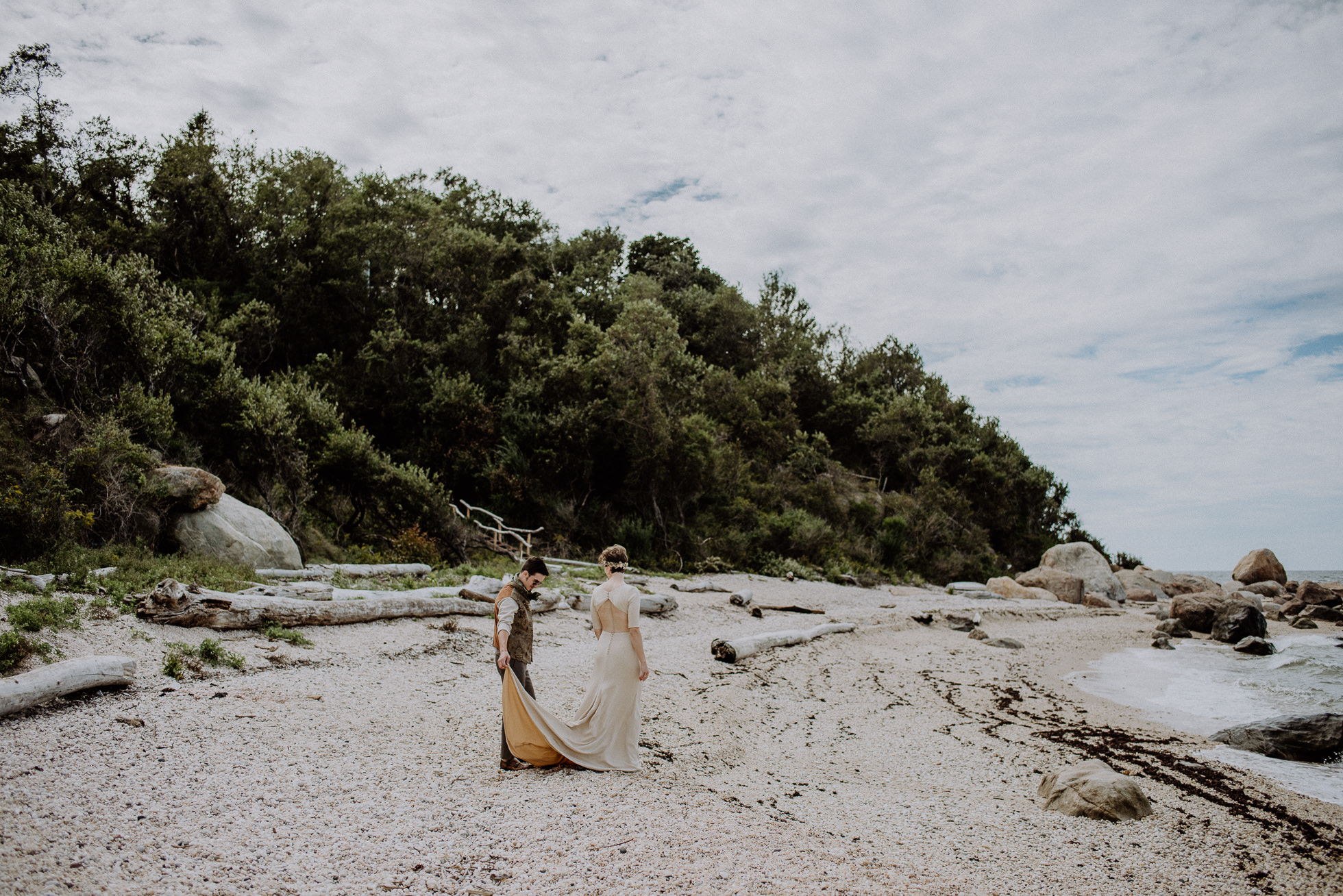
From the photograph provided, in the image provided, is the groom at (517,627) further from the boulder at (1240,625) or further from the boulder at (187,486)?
the boulder at (1240,625)

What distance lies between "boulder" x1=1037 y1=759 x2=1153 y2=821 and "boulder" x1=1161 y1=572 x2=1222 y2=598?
3251 cm

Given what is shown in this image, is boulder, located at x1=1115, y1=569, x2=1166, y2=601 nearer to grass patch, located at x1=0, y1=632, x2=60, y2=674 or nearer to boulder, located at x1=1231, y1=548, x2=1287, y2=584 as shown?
boulder, located at x1=1231, y1=548, x2=1287, y2=584

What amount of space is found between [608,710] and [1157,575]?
130 ft

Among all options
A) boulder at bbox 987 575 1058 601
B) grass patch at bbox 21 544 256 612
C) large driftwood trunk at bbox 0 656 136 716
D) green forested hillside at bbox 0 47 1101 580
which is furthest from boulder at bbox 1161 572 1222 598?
large driftwood trunk at bbox 0 656 136 716

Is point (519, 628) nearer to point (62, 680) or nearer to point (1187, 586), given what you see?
point (62, 680)

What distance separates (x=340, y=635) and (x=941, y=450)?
32.3 meters

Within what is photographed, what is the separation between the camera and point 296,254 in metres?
27.8

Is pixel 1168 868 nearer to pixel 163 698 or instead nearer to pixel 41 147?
pixel 163 698

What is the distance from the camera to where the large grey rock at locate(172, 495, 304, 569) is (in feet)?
43.5

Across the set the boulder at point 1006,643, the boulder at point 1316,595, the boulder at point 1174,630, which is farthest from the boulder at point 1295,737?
the boulder at point 1316,595

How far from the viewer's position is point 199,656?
24.8ft

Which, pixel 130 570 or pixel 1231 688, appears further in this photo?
pixel 1231 688

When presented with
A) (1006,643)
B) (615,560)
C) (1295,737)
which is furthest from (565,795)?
(1006,643)

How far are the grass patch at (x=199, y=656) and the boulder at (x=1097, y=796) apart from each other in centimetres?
826
